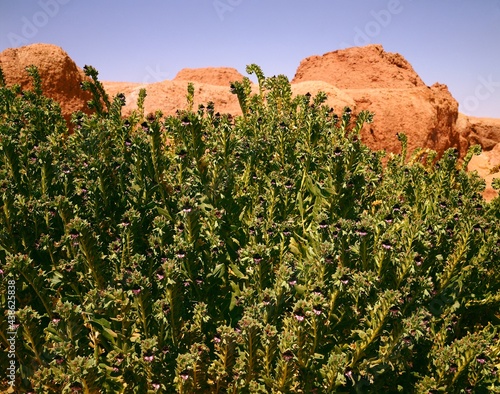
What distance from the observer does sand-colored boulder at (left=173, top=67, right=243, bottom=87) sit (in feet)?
52.6

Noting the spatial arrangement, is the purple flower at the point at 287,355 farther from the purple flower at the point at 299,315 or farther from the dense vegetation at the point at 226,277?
the purple flower at the point at 299,315

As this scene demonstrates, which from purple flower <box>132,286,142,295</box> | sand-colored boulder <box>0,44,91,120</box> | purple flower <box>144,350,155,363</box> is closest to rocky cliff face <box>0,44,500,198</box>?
sand-colored boulder <box>0,44,91,120</box>

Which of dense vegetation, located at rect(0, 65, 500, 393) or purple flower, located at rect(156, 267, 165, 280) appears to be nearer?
dense vegetation, located at rect(0, 65, 500, 393)

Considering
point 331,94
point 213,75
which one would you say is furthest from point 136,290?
point 213,75

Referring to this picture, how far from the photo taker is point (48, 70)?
844cm

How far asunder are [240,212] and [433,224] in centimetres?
171

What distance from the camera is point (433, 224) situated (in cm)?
354

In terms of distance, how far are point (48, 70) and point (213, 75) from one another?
28.6 ft

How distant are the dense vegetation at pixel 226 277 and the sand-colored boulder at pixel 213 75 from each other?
12100mm

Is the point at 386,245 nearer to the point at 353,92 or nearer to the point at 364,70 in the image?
the point at 353,92

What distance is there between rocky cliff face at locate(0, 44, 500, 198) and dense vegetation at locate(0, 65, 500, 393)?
3642 millimetres

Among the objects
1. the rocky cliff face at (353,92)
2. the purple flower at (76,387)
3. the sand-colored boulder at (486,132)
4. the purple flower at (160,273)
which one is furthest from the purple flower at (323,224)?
the sand-colored boulder at (486,132)

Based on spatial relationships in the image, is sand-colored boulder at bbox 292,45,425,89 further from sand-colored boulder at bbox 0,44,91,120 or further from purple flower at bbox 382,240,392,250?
purple flower at bbox 382,240,392,250

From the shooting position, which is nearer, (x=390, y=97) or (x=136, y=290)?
(x=136, y=290)
